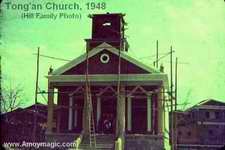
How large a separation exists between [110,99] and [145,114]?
1137mm

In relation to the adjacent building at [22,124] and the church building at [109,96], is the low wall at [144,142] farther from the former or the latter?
the adjacent building at [22,124]

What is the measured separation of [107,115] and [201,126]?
2956mm

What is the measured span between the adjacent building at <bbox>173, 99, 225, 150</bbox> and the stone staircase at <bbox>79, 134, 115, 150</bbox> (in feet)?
5.81

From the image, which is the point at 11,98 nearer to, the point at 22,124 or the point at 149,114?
the point at 22,124

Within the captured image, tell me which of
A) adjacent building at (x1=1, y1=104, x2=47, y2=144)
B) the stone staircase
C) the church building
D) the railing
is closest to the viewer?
adjacent building at (x1=1, y1=104, x2=47, y2=144)

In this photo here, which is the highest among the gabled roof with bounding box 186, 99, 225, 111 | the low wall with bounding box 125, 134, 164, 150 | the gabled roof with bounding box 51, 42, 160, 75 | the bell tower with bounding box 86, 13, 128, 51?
the bell tower with bounding box 86, 13, 128, 51

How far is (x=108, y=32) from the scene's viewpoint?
2219cm

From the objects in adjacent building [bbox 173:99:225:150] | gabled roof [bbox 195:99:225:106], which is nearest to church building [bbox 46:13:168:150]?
adjacent building [bbox 173:99:225:150]

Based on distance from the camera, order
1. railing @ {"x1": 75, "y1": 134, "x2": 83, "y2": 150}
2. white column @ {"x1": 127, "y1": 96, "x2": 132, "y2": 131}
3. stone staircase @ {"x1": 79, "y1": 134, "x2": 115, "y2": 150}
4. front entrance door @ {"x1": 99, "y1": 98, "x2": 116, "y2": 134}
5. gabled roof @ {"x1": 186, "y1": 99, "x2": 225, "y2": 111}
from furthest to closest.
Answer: white column @ {"x1": 127, "y1": 96, "x2": 132, "y2": 131} → front entrance door @ {"x1": 99, "y1": 98, "x2": 116, "y2": 134} → stone staircase @ {"x1": 79, "y1": 134, "x2": 115, "y2": 150} → gabled roof @ {"x1": 186, "y1": 99, "x2": 225, "y2": 111} → railing @ {"x1": 75, "y1": 134, "x2": 83, "y2": 150}

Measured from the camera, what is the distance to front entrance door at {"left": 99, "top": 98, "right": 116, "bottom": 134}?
20.5 m

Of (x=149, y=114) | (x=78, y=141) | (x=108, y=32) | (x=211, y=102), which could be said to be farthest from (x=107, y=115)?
(x=211, y=102)

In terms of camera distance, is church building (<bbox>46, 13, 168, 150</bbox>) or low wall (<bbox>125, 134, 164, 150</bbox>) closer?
low wall (<bbox>125, 134, 164, 150</bbox>)

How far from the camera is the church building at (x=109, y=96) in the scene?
20.1 meters

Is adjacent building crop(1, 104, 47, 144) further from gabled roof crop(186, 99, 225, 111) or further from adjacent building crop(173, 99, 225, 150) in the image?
gabled roof crop(186, 99, 225, 111)
